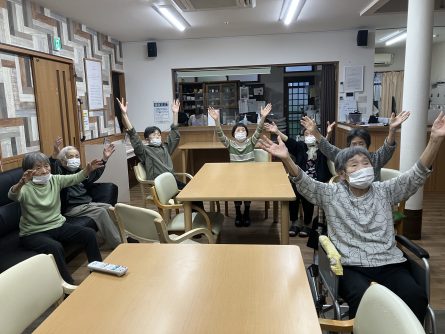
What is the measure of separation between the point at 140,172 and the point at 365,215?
2809mm

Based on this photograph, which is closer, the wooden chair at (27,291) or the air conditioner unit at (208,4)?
the wooden chair at (27,291)

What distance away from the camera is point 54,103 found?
4582 mm

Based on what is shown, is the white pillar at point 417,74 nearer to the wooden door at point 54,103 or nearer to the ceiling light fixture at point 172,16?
the ceiling light fixture at point 172,16

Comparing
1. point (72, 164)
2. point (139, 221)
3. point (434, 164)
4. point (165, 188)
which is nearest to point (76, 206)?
point (72, 164)

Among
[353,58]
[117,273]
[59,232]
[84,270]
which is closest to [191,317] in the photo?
[117,273]

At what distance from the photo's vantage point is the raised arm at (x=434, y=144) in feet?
6.08

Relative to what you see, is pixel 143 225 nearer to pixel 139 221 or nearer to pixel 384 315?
pixel 139 221

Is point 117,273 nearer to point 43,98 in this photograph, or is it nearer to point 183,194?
point 183,194

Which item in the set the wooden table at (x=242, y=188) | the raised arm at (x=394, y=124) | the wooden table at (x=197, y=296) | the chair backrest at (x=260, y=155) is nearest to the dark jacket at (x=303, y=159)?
the wooden table at (x=242, y=188)

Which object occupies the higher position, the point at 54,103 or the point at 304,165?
the point at 54,103

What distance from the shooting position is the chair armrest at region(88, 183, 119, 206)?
3.78 meters

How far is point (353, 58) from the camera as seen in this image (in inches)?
250

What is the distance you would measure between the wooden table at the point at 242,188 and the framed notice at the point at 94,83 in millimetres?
2899

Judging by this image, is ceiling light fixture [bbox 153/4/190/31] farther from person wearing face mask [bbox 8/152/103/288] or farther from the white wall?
person wearing face mask [bbox 8/152/103/288]
